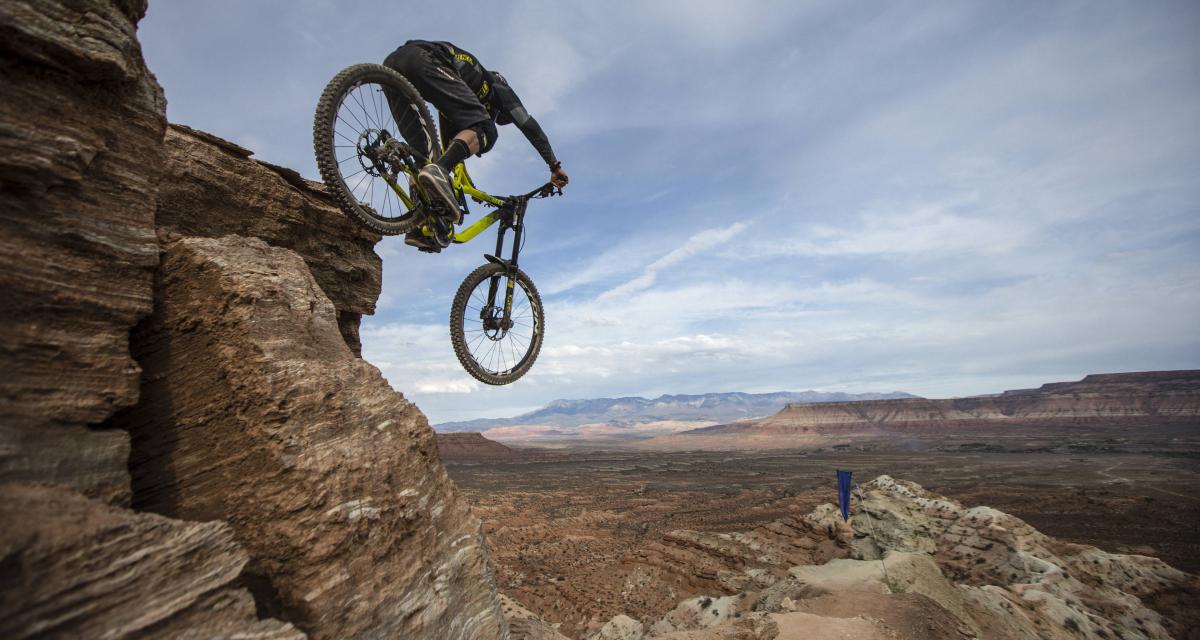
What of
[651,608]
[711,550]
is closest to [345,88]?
[651,608]

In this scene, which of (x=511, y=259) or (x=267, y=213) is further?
(x=511, y=259)

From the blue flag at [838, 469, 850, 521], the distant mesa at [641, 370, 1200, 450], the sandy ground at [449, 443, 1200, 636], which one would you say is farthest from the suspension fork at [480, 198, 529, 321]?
the distant mesa at [641, 370, 1200, 450]

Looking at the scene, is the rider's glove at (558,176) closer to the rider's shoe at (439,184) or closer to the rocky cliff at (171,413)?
the rider's shoe at (439,184)

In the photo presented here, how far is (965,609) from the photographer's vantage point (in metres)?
7.54

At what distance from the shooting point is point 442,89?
541cm

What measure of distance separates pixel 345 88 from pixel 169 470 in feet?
11.9

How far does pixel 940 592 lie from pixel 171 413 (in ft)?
33.5

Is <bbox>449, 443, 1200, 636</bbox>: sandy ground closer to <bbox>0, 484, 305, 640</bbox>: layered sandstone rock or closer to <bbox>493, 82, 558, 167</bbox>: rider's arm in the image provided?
<bbox>493, 82, 558, 167</bbox>: rider's arm

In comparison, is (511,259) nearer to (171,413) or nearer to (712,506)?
(171,413)

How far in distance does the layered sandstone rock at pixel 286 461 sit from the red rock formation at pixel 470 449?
232 feet

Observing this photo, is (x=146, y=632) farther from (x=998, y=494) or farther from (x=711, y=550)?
(x=998, y=494)

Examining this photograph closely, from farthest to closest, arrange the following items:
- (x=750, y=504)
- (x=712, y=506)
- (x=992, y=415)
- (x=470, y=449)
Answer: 1. (x=992, y=415)
2. (x=470, y=449)
3. (x=750, y=504)
4. (x=712, y=506)

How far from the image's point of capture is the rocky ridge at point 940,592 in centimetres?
698

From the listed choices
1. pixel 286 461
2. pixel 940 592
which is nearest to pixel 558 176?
pixel 286 461
